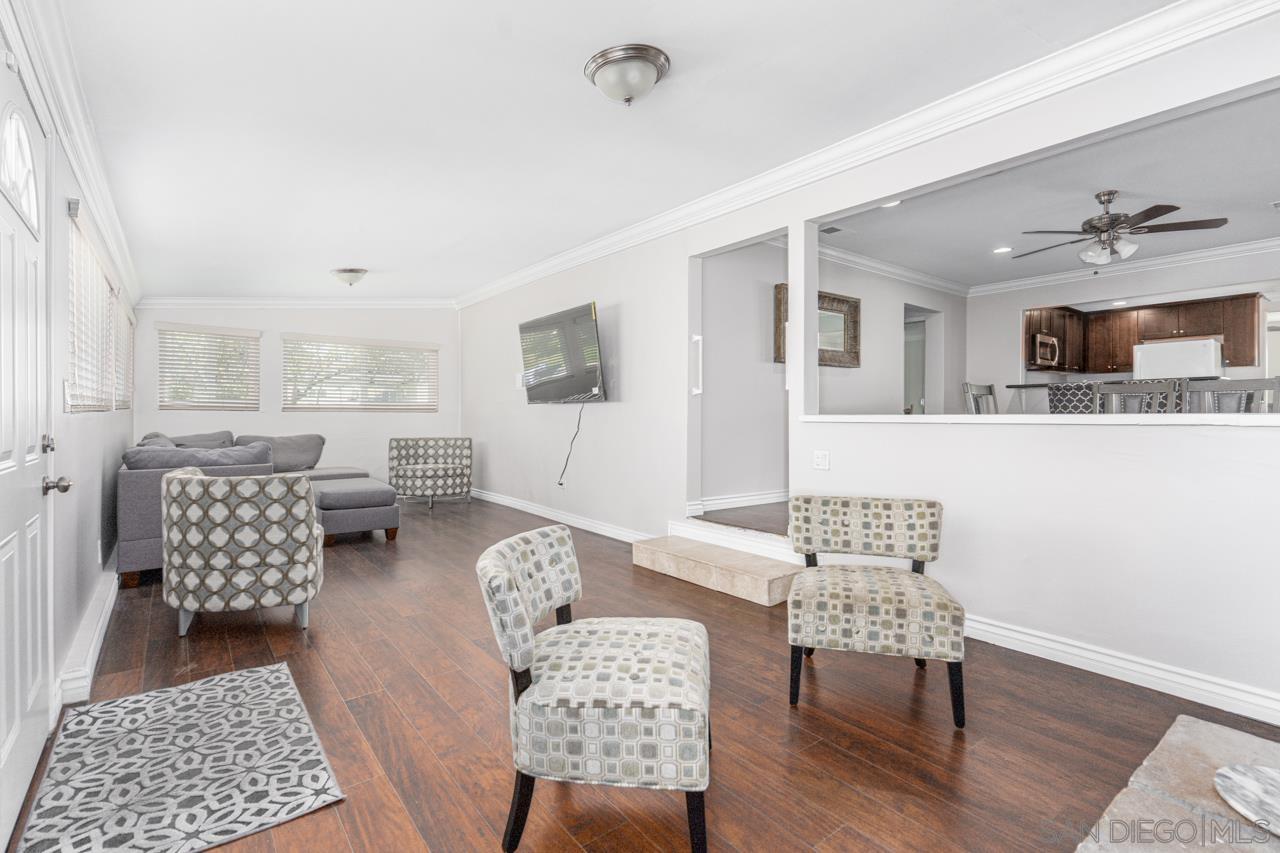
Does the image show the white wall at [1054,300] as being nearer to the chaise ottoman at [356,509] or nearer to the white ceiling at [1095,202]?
the white ceiling at [1095,202]

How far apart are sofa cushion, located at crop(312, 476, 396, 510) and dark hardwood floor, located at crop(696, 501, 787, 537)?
264 centimetres

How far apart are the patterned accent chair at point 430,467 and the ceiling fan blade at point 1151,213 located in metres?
6.24

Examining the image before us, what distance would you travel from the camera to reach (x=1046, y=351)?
6.60m

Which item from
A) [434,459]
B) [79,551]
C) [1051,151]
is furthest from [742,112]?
[434,459]

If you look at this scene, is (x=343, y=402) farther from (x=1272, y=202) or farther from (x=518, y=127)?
(x=1272, y=202)

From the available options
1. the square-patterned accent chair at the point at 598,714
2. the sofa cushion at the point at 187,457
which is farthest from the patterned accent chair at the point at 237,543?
the square-patterned accent chair at the point at 598,714

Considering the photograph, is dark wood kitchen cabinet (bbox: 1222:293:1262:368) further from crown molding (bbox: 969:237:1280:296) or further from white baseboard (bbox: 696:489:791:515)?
white baseboard (bbox: 696:489:791:515)

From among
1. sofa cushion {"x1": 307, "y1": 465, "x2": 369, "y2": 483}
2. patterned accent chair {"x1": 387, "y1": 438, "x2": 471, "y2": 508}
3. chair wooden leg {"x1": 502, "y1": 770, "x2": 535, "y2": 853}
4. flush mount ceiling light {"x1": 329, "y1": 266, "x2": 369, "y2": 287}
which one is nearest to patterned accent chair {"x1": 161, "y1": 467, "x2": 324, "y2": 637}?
chair wooden leg {"x1": 502, "y1": 770, "x2": 535, "y2": 853}

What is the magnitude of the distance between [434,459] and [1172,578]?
21.9ft

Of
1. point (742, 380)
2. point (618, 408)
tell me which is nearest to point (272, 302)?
point (618, 408)

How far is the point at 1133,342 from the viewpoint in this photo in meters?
6.45

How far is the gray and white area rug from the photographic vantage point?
5.22ft

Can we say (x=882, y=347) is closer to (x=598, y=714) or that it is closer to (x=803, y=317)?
(x=803, y=317)

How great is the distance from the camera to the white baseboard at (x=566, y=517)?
5.11m
